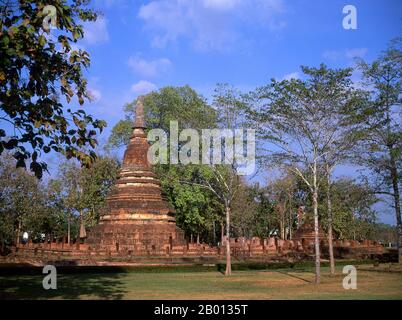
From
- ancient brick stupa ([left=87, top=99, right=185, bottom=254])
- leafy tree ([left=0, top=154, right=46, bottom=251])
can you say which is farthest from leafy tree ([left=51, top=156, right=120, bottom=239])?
ancient brick stupa ([left=87, top=99, right=185, bottom=254])

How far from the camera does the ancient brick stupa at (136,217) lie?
115 ft

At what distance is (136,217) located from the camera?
36156 millimetres

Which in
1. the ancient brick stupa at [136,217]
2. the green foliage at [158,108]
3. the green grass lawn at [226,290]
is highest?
the green foliage at [158,108]

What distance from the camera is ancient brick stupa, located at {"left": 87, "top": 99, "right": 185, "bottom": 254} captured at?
115ft

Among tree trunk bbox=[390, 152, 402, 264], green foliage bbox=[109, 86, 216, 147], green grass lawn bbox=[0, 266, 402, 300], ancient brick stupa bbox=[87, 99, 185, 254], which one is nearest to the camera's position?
green grass lawn bbox=[0, 266, 402, 300]

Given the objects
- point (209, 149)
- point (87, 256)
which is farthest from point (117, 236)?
point (209, 149)

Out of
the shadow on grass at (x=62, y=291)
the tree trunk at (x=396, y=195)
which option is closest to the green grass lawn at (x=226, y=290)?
the shadow on grass at (x=62, y=291)

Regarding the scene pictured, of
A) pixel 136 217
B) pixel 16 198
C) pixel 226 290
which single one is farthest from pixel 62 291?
pixel 16 198

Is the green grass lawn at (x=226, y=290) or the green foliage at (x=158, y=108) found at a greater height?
the green foliage at (x=158, y=108)

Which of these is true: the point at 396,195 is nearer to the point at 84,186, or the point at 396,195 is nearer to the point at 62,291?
the point at 62,291

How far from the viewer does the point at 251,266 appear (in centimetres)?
3042

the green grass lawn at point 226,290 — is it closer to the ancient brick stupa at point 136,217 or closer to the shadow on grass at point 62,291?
the shadow on grass at point 62,291

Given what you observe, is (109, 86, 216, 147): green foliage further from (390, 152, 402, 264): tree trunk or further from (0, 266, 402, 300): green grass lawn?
(0, 266, 402, 300): green grass lawn

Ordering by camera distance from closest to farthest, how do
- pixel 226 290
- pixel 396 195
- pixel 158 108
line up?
pixel 226 290, pixel 396 195, pixel 158 108
